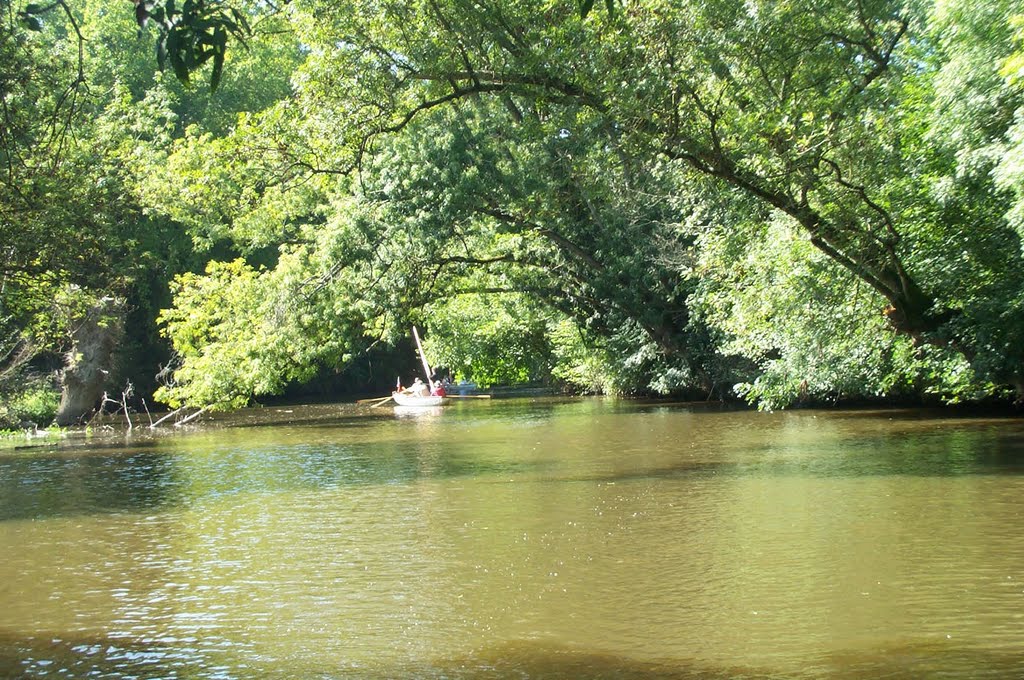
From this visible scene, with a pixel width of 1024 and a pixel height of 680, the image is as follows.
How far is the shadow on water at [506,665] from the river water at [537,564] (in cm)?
2

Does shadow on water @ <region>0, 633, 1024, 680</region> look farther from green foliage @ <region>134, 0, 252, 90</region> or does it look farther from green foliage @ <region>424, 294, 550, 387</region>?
green foliage @ <region>424, 294, 550, 387</region>

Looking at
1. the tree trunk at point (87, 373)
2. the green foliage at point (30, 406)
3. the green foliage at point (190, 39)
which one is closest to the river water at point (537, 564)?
the green foliage at point (190, 39)

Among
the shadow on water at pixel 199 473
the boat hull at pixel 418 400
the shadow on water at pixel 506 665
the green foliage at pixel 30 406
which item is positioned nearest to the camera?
the shadow on water at pixel 506 665

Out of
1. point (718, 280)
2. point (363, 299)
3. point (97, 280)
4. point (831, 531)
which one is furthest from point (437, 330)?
point (831, 531)

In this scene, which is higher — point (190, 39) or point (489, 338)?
point (489, 338)

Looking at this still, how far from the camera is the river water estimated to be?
22.4 ft

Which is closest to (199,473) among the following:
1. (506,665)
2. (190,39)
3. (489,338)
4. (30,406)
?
(506,665)

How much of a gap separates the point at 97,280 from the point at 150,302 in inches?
721

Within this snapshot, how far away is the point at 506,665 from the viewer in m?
6.65

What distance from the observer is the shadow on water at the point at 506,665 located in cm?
622

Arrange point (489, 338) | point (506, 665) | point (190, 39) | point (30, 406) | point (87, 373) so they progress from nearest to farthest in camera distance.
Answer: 1. point (190, 39)
2. point (506, 665)
3. point (30, 406)
4. point (87, 373)
5. point (489, 338)

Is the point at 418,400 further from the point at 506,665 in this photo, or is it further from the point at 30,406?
the point at 506,665

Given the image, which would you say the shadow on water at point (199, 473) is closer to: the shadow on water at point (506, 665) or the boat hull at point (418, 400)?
the shadow on water at point (506, 665)

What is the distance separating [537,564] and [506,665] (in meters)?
2.64
